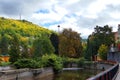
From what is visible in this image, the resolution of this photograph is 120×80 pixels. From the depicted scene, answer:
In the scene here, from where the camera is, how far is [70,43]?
11188 centimetres

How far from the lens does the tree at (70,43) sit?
112m

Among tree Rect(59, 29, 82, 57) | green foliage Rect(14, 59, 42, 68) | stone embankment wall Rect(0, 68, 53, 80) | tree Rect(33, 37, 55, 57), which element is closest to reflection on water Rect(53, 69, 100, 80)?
stone embankment wall Rect(0, 68, 53, 80)

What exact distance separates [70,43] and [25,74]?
60562 millimetres

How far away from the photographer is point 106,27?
120m

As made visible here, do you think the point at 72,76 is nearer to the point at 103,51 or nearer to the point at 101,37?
the point at 103,51

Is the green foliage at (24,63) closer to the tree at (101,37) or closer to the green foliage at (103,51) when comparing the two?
the green foliage at (103,51)

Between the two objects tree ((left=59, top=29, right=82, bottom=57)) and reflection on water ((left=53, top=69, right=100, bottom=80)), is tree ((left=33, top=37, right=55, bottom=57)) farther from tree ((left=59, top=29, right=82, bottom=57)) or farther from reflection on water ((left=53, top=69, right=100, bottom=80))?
reflection on water ((left=53, top=69, right=100, bottom=80))

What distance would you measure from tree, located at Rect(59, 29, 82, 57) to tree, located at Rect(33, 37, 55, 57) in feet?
13.0

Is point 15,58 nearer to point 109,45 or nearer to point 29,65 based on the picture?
point 29,65

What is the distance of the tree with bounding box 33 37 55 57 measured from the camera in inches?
4370

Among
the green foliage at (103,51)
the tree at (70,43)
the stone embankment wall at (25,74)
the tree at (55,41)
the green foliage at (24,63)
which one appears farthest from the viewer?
the tree at (55,41)

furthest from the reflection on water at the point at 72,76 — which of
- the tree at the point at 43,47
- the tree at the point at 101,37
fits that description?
the tree at the point at 101,37

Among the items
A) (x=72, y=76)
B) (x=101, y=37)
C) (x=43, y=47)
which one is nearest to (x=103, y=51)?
(x=101, y=37)

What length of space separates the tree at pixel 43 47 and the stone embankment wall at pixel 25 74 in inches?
1660
